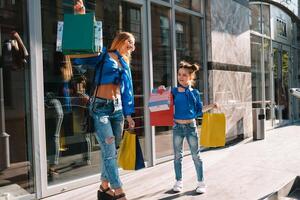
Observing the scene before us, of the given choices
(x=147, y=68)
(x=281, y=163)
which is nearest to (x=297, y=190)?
(x=281, y=163)

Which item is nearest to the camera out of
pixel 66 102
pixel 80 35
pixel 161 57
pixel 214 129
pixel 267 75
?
pixel 80 35

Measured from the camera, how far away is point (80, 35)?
12.9 feet

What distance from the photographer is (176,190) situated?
5289 millimetres

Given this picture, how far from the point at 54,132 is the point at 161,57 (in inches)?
110

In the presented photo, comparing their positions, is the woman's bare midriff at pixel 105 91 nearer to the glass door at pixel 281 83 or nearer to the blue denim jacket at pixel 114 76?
the blue denim jacket at pixel 114 76

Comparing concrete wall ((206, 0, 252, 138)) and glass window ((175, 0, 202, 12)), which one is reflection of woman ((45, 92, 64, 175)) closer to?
glass window ((175, 0, 202, 12))

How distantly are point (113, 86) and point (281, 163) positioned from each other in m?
4.09

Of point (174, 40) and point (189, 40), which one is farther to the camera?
point (189, 40)

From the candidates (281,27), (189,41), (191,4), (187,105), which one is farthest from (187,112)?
(281,27)

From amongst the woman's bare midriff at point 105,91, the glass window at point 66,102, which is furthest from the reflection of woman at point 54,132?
the woman's bare midriff at point 105,91

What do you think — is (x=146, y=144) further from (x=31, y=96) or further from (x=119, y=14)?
(x=31, y=96)

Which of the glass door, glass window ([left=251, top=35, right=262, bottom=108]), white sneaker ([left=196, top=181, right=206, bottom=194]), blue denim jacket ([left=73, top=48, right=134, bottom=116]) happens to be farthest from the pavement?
the glass door

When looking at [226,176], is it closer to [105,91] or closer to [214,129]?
[214,129]

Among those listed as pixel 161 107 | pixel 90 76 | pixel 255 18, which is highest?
pixel 255 18
